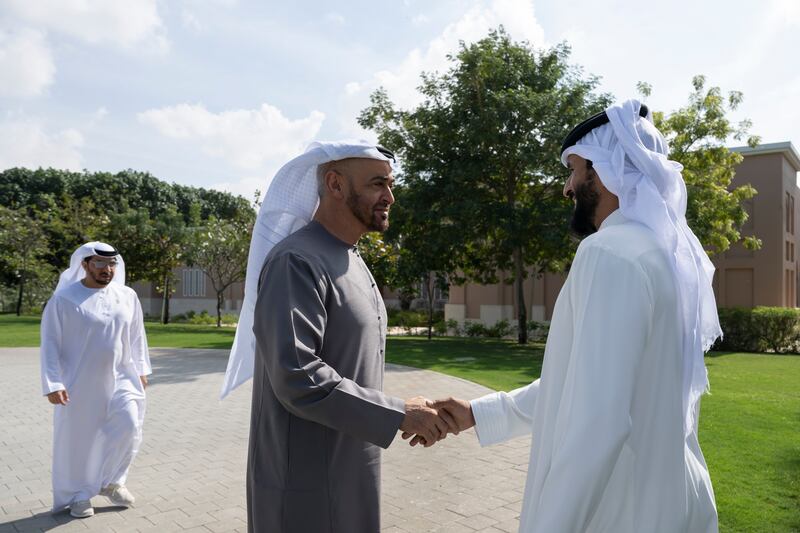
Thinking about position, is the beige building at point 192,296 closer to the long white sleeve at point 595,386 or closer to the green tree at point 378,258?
the green tree at point 378,258

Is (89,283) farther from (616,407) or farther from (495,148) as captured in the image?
(495,148)

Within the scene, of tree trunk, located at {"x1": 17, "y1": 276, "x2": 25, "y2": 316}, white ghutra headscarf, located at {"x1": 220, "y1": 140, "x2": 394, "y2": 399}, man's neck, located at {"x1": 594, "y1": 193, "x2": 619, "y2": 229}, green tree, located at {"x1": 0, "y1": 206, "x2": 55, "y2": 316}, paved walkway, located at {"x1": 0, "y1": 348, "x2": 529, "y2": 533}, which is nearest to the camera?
man's neck, located at {"x1": 594, "y1": 193, "x2": 619, "y2": 229}

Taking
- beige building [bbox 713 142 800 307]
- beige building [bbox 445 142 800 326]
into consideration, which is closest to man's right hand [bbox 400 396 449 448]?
beige building [bbox 445 142 800 326]

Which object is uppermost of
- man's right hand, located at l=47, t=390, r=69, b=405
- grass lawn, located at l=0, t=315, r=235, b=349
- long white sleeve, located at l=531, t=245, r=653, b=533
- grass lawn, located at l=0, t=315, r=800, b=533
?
long white sleeve, located at l=531, t=245, r=653, b=533

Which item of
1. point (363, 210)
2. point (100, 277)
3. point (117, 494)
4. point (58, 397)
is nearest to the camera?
point (363, 210)

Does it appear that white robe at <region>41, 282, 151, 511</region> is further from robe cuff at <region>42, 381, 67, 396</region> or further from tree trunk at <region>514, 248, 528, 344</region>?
tree trunk at <region>514, 248, 528, 344</region>

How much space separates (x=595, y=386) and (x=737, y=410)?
923 centimetres

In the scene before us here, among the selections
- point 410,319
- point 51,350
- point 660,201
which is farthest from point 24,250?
point 660,201

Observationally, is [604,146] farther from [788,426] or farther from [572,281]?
[788,426]

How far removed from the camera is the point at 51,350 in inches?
217

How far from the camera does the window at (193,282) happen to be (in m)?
43.8

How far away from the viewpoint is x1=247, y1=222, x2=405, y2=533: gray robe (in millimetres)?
2357

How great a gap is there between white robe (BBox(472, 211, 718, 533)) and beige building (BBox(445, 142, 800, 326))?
1041 inches

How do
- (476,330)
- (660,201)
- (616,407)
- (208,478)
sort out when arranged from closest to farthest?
(616,407) < (660,201) < (208,478) < (476,330)
